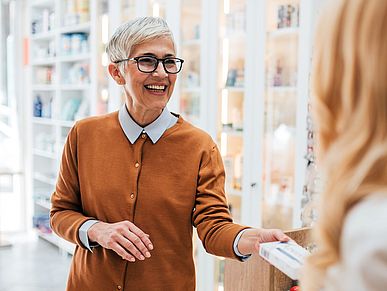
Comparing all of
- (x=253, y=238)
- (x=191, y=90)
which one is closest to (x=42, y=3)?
(x=191, y=90)

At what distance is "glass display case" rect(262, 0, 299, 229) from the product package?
7.44ft

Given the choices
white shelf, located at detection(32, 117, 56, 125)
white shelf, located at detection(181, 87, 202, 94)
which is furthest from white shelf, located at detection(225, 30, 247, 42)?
white shelf, located at detection(32, 117, 56, 125)

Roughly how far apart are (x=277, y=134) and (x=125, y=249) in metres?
2.10

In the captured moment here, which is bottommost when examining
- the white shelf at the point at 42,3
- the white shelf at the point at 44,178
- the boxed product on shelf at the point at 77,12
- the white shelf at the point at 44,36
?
the white shelf at the point at 44,178

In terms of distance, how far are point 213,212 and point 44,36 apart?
4976 millimetres

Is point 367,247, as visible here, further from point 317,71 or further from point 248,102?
point 248,102

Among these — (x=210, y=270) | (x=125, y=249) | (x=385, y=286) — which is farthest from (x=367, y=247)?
(x=210, y=270)

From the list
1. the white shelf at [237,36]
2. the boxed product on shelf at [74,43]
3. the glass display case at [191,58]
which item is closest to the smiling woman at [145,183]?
the white shelf at [237,36]

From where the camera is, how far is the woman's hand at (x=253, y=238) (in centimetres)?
141

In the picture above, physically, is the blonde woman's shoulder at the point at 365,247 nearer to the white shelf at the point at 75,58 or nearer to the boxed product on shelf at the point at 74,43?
the white shelf at the point at 75,58

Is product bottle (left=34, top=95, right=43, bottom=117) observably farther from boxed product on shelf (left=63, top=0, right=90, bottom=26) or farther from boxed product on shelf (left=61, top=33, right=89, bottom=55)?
boxed product on shelf (left=63, top=0, right=90, bottom=26)

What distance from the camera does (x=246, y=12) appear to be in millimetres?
3521

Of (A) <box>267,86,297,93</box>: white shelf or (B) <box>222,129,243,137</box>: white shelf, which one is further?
(B) <box>222,129,243,137</box>: white shelf

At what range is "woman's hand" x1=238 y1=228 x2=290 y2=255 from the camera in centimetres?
141
